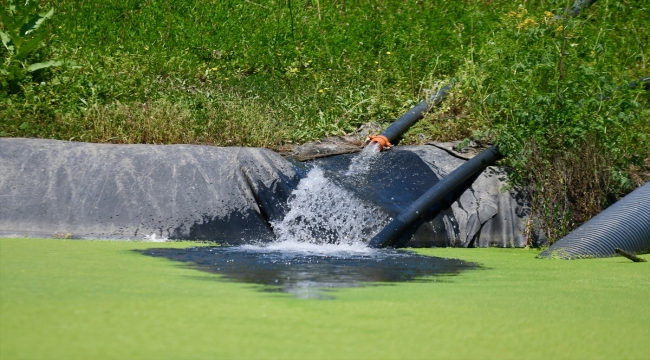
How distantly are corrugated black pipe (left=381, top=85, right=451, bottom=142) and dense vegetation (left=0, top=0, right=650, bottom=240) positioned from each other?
12cm

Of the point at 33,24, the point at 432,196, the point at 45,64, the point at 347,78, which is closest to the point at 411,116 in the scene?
the point at 347,78

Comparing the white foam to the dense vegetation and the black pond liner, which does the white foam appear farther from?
the dense vegetation

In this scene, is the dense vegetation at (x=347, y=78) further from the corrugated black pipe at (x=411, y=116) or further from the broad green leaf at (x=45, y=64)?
the corrugated black pipe at (x=411, y=116)

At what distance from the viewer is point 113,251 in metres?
4.77

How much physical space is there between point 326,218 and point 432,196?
0.84 metres

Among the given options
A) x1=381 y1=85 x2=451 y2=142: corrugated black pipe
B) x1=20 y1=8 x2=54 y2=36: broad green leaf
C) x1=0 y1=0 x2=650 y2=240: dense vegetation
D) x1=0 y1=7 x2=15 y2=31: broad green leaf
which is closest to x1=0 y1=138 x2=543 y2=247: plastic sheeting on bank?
x1=0 y1=0 x2=650 y2=240: dense vegetation

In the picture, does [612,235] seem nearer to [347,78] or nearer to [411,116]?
[411,116]

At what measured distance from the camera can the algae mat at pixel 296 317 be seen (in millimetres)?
2623

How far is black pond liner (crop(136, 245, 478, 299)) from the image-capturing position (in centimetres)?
392

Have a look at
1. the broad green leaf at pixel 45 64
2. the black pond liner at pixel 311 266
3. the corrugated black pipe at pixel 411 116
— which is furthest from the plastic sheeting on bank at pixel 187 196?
the broad green leaf at pixel 45 64

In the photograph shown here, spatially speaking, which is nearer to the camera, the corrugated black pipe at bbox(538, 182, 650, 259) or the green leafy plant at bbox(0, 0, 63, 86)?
the corrugated black pipe at bbox(538, 182, 650, 259)

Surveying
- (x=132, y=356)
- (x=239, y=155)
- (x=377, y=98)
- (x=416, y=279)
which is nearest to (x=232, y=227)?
(x=239, y=155)

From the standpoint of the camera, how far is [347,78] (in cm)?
902

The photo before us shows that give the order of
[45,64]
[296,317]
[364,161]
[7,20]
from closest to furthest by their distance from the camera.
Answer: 1. [296,317]
2. [364,161]
3. [7,20]
4. [45,64]
